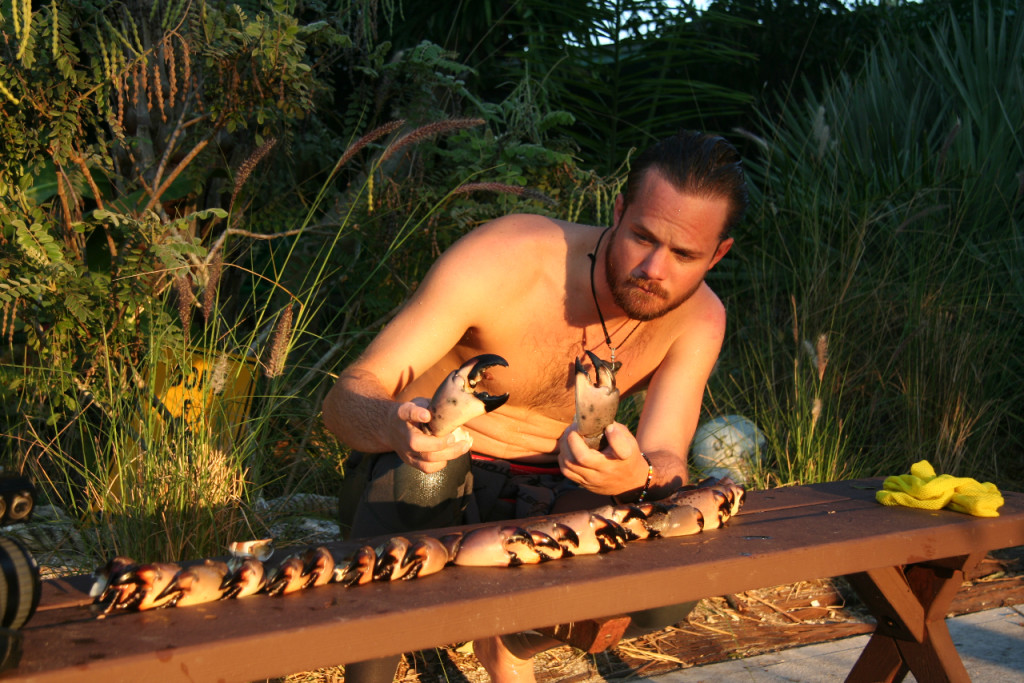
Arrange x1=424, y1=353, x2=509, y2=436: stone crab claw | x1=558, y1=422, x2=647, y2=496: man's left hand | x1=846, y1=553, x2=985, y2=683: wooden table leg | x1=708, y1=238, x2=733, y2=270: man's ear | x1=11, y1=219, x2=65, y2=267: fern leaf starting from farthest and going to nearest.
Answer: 1. x1=11, y1=219, x2=65, y2=267: fern leaf
2. x1=708, y1=238, x2=733, y2=270: man's ear
3. x1=846, y1=553, x2=985, y2=683: wooden table leg
4. x1=558, y1=422, x2=647, y2=496: man's left hand
5. x1=424, y1=353, x2=509, y2=436: stone crab claw

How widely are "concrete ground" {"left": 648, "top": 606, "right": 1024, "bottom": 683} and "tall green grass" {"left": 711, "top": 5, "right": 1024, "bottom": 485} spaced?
0.86 metres

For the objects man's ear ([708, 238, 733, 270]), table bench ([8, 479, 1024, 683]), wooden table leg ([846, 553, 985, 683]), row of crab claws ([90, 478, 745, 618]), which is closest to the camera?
table bench ([8, 479, 1024, 683])

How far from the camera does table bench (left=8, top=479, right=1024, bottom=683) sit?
1311 millimetres

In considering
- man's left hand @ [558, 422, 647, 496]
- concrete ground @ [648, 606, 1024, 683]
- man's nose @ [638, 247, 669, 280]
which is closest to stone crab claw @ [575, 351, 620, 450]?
man's left hand @ [558, 422, 647, 496]

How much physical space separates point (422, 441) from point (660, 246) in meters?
1.02

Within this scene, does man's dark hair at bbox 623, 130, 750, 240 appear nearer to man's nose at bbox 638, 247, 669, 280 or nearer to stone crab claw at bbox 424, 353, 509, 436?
man's nose at bbox 638, 247, 669, 280

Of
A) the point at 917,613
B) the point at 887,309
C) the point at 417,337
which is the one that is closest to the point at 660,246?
the point at 417,337

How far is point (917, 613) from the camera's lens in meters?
2.36

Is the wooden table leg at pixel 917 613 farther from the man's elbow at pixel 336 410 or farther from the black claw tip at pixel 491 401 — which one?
the man's elbow at pixel 336 410

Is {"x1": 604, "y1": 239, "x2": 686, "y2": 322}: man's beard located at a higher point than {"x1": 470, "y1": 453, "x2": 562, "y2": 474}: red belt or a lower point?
higher

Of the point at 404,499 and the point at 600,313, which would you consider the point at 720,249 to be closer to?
the point at 600,313

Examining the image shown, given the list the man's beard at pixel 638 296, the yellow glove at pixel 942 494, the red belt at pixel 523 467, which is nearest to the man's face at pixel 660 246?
the man's beard at pixel 638 296

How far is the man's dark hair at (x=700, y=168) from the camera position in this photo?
2.52 m

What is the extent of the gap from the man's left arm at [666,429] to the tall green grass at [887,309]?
1.33 meters
